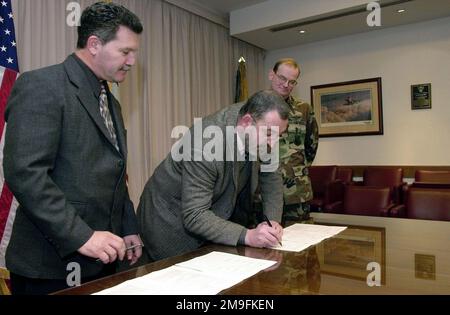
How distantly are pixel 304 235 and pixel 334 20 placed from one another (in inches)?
168

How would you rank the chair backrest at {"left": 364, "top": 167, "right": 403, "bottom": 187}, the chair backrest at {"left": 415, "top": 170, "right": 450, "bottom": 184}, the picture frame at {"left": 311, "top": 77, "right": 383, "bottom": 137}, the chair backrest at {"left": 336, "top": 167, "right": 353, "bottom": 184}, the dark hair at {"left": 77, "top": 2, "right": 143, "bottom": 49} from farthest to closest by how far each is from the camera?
the picture frame at {"left": 311, "top": 77, "right": 383, "bottom": 137}, the chair backrest at {"left": 336, "top": 167, "right": 353, "bottom": 184}, the chair backrest at {"left": 364, "top": 167, "right": 403, "bottom": 187}, the chair backrest at {"left": 415, "top": 170, "right": 450, "bottom": 184}, the dark hair at {"left": 77, "top": 2, "right": 143, "bottom": 49}

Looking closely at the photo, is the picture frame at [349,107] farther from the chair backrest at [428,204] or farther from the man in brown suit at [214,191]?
the man in brown suit at [214,191]

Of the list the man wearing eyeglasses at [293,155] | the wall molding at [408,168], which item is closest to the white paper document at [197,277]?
the man wearing eyeglasses at [293,155]

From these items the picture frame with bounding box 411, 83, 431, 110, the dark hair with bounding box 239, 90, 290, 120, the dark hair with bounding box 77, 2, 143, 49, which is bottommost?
the dark hair with bounding box 239, 90, 290, 120

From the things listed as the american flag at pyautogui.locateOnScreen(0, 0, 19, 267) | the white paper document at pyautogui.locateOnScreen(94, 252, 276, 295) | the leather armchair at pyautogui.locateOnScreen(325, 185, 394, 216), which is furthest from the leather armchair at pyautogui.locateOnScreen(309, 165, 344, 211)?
the white paper document at pyautogui.locateOnScreen(94, 252, 276, 295)

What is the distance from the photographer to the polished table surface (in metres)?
0.96

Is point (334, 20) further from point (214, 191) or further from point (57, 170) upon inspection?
point (57, 170)

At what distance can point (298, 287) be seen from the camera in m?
0.96

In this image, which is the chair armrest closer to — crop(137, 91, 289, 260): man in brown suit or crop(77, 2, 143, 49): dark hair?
crop(137, 91, 289, 260): man in brown suit

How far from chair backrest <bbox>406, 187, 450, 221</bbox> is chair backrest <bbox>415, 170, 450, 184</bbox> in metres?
2.44

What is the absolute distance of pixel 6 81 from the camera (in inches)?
115

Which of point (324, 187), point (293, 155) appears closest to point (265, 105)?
point (293, 155)
